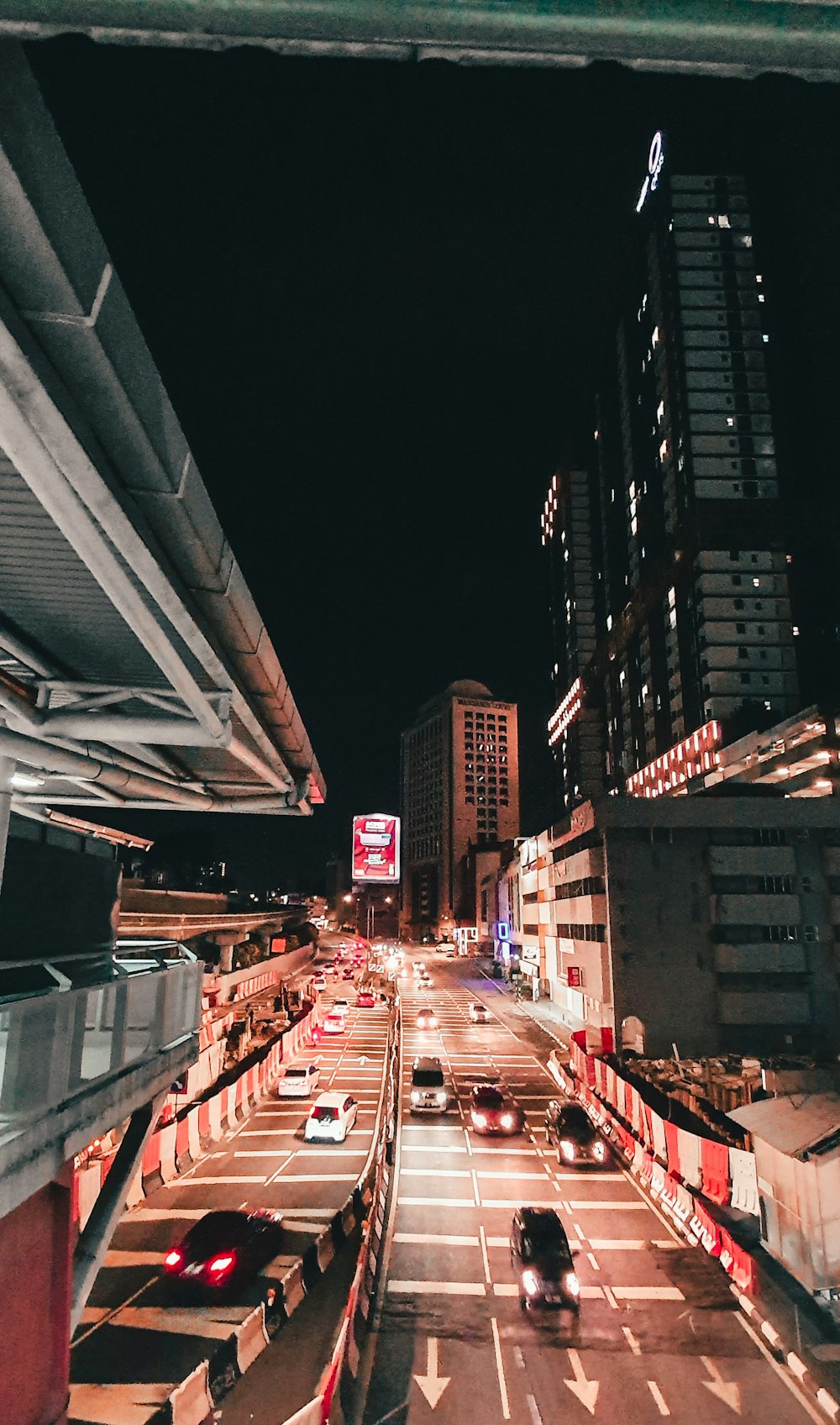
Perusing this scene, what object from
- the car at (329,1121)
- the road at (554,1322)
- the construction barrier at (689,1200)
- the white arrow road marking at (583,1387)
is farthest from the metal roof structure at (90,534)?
the car at (329,1121)

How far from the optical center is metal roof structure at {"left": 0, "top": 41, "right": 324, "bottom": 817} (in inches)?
134

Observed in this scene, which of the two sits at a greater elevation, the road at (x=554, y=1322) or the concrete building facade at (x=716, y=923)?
the concrete building facade at (x=716, y=923)

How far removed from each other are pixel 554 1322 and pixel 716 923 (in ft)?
114

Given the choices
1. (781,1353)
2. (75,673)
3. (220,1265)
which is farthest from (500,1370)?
(75,673)

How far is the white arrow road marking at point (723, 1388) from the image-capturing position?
37.0 feet

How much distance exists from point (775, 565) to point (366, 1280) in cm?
8083

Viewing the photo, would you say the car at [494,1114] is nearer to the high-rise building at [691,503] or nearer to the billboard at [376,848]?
the billboard at [376,848]

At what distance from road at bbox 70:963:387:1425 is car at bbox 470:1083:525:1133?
389 cm

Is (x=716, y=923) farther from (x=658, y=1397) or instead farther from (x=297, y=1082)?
(x=658, y=1397)

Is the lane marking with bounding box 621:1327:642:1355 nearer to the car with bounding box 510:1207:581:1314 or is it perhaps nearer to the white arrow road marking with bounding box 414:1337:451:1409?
the car with bounding box 510:1207:581:1314

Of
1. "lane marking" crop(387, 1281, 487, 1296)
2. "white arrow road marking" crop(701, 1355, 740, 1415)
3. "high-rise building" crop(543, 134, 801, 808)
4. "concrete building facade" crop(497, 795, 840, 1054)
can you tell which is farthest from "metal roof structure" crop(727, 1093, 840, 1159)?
"high-rise building" crop(543, 134, 801, 808)

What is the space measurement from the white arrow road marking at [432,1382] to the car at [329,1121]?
Result: 12.4m

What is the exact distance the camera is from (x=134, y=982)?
7.63 metres

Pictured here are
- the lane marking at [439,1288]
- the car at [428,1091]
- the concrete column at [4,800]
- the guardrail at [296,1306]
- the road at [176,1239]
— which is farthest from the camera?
the car at [428,1091]
